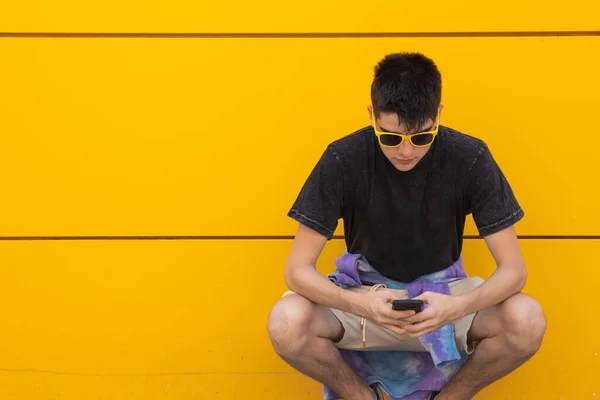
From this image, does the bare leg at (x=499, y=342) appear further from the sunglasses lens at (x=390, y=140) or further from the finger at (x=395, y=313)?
the sunglasses lens at (x=390, y=140)

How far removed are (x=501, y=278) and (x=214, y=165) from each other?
105cm

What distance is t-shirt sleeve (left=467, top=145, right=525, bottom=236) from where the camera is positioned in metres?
2.89

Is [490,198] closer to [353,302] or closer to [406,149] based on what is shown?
[406,149]

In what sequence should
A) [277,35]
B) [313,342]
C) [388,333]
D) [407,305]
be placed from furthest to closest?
[277,35] → [388,333] → [313,342] → [407,305]

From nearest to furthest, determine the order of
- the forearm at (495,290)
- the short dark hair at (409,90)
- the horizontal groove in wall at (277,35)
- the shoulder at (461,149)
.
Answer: the short dark hair at (409,90) < the forearm at (495,290) < the shoulder at (461,149) < the horizontal groove in wall at (277,35)

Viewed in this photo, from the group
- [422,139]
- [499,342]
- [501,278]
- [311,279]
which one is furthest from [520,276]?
[311,279]

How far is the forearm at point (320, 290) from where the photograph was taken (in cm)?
284

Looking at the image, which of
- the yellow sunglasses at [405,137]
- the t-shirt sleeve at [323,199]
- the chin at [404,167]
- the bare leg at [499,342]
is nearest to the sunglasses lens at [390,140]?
the yellow sunglasses at [405,137]

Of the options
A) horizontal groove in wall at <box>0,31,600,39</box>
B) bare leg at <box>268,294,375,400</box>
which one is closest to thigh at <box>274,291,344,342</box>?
bare leg at <box>268,294,375,400</box>

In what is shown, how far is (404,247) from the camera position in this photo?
301 cm

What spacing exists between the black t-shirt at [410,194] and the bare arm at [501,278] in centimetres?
4

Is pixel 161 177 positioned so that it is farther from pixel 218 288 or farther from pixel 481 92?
pixel 481 92

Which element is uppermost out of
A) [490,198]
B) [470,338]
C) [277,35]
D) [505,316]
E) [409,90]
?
[277,35]

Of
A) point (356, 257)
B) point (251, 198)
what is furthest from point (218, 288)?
point (356, 257)
